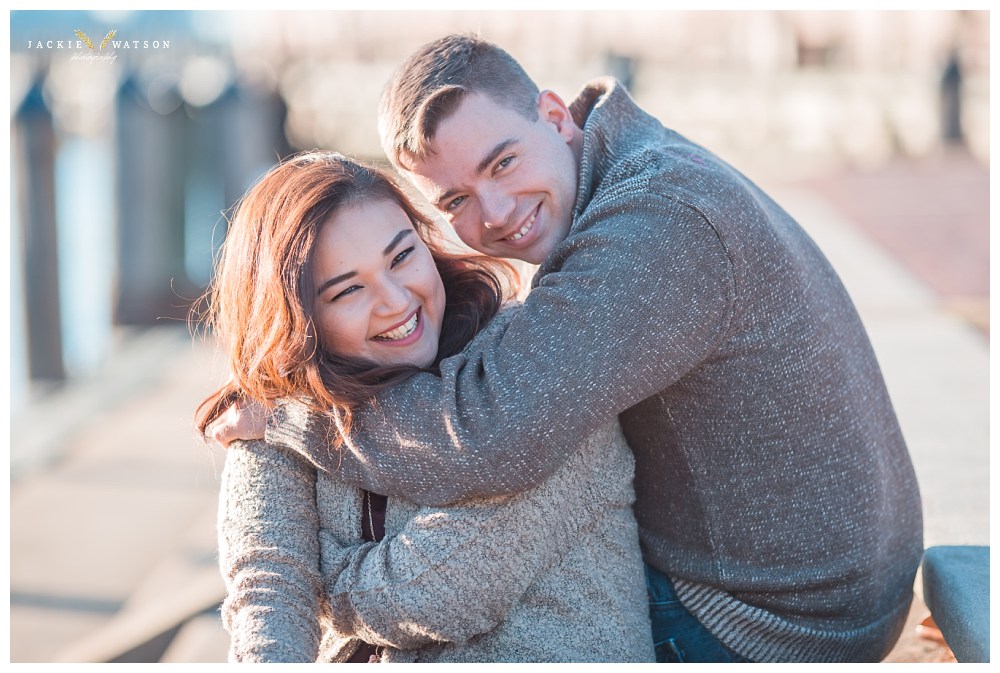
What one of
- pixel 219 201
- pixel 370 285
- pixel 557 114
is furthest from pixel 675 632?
pixel 219 201

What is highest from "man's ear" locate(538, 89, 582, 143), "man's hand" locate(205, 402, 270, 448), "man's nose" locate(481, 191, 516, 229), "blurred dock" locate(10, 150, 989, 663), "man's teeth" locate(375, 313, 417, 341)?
"man's ear" locate(538, 89, 582, 143)

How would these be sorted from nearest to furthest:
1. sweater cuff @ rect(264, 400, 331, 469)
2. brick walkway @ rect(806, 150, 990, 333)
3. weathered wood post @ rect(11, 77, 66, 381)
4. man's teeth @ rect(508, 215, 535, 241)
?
sweater cuff @ rect(264, 400, 331, 469)
man's teeth @ rect(508, 215, 535, 241)
brick walkway @ rect(806, 150, 990, 333)
weathered wood post @ rect(11, 77, 66, 381)

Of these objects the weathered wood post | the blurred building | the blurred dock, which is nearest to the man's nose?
the blurred dock

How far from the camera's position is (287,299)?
2.01 meters

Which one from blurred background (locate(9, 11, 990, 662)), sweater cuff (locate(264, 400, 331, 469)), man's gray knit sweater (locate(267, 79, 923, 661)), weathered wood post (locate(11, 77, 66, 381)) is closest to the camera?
man's gray knit sweater (locate(267, 79, 923, 661))

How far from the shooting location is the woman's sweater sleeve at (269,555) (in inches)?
74.4

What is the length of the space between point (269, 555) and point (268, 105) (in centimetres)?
894

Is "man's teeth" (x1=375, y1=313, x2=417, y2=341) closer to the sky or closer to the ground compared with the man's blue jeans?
closer to the sky

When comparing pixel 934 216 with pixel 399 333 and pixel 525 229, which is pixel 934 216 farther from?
pixel 399 333

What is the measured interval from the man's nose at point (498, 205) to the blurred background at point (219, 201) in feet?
1.61

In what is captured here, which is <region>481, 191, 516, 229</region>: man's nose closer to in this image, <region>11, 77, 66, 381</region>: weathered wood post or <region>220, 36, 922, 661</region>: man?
<region>220, 36, 922, 661</region>: man

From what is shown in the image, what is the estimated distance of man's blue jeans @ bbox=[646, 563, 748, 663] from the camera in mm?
2168

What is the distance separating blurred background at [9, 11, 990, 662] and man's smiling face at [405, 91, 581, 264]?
385 mm

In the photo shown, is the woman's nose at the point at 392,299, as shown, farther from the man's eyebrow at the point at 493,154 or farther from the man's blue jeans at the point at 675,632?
the man's blue jeans at the point at 675,632
